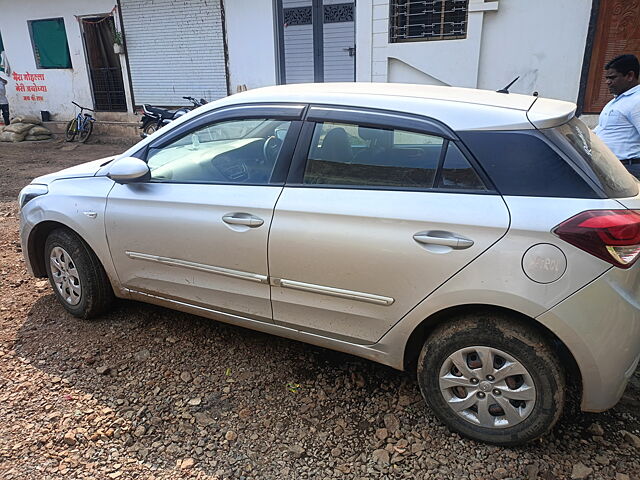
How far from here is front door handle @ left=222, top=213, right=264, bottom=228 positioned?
98.0 inches

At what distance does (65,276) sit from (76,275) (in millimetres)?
151

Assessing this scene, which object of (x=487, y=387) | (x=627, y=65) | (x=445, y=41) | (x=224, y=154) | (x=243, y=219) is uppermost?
(x=445, y=41)

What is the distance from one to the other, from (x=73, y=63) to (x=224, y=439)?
528 inches

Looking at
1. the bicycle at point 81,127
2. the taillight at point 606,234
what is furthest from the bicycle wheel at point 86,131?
the taillight at point 606,234

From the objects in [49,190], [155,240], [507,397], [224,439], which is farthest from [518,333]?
[49,190]

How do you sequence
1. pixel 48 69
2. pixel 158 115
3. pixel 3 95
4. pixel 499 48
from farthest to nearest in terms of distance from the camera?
1. pixel 3 95
2. pixel 48 69
3. pixel 158 115
4. pixel 499 48

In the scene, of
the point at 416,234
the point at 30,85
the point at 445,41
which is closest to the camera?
the point at 416,234

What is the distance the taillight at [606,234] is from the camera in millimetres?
1877

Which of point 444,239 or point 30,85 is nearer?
point 444,239

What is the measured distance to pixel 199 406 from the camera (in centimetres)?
263

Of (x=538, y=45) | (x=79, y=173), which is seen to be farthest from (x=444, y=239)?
(x=538, y=45)

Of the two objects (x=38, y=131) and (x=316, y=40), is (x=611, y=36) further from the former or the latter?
(x=38, y=131)

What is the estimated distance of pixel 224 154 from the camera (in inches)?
115

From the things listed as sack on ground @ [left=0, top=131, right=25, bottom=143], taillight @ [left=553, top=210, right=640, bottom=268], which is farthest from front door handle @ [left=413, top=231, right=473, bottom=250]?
sack on ground @ [left=0, top=131, right=25, bottom=143]
